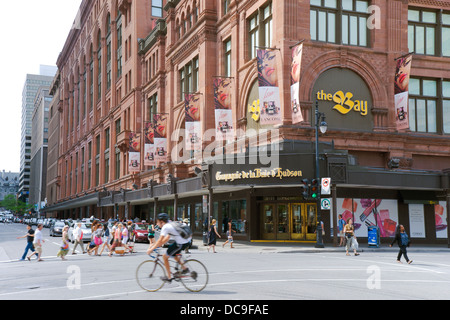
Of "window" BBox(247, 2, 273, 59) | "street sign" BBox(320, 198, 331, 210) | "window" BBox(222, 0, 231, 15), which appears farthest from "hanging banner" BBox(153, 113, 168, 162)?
"street sign" BBox(320, 198, 331, 210)

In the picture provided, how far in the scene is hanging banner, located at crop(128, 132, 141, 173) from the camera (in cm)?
5991

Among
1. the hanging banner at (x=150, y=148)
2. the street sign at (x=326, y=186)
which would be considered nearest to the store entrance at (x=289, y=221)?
the street sign at (x=326, y=186)

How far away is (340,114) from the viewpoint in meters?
33.6

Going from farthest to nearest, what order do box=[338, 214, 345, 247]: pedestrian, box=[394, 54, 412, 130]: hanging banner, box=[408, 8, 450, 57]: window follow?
box=[408, 8, 450, 57]: window → box=[394, 54, 412, 130]: hanging banner → box=[338, 214, 345, 247]: pedestrian

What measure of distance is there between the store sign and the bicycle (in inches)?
739

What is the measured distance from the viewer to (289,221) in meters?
33.9

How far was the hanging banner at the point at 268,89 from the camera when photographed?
30703 millimetres

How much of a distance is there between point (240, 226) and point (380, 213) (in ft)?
32.4

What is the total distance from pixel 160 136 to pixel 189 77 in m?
6.87

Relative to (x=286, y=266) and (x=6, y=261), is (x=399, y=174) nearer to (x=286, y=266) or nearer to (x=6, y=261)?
(x=286, y=266)

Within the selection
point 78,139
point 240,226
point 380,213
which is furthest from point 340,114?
point 78,139

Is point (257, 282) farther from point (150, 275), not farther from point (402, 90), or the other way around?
point (402, 90)

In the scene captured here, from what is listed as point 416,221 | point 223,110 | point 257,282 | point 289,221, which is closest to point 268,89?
point 223,110

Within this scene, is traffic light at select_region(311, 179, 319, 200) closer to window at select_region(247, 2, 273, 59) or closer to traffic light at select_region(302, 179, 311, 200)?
traffic light at select_region(302, 179, 311, 200)
